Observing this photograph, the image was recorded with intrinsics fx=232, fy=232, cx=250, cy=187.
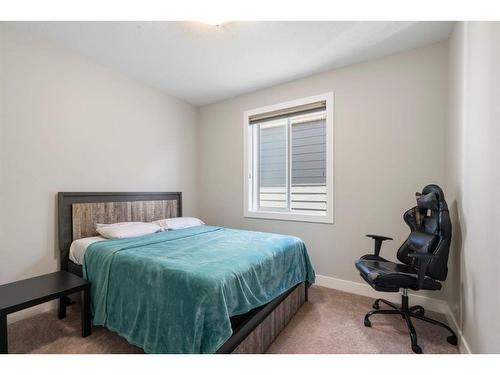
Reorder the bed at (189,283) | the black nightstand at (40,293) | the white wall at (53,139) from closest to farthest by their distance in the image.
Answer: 1. the bed at (189,283)
2. the black nightstand at (40,293)
3. the white wall at (53,139)

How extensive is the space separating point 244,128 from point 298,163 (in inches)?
39.4

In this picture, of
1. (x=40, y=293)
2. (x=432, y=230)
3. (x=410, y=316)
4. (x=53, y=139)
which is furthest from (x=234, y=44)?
(x=410, y=316)

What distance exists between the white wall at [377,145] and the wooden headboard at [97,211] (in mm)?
1680

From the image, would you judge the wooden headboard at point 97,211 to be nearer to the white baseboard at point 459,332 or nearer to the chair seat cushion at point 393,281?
the chair seat cushion at point 393,281

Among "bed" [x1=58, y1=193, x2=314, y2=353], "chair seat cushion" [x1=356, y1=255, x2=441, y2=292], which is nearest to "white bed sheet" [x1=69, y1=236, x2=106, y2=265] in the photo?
"bed" [x1=58, y1=193, x2=314, y2=353]

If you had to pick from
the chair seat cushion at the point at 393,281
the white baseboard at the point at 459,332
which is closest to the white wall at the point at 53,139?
the chair seat cushion at the point at 393,281

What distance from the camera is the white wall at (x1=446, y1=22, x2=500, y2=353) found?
4.05ft

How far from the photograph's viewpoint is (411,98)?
239cm

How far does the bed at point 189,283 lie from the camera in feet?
4.40

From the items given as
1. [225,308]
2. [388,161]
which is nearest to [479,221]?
[388,161]

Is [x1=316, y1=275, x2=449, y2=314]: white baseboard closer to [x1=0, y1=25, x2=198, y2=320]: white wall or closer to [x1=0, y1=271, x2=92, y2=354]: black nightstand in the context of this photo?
[x1=0, y1=271, x2=92, y2=354]: black nightstand

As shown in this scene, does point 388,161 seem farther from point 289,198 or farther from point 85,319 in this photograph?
point 85,319

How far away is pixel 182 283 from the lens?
4.64 feet

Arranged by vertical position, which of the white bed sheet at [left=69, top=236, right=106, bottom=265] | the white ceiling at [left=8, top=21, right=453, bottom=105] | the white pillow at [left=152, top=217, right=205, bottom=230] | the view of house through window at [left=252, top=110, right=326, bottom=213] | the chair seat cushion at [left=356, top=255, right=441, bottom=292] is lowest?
the chair seat cushion at [left=356, top=255, right=441, bottom=292]
